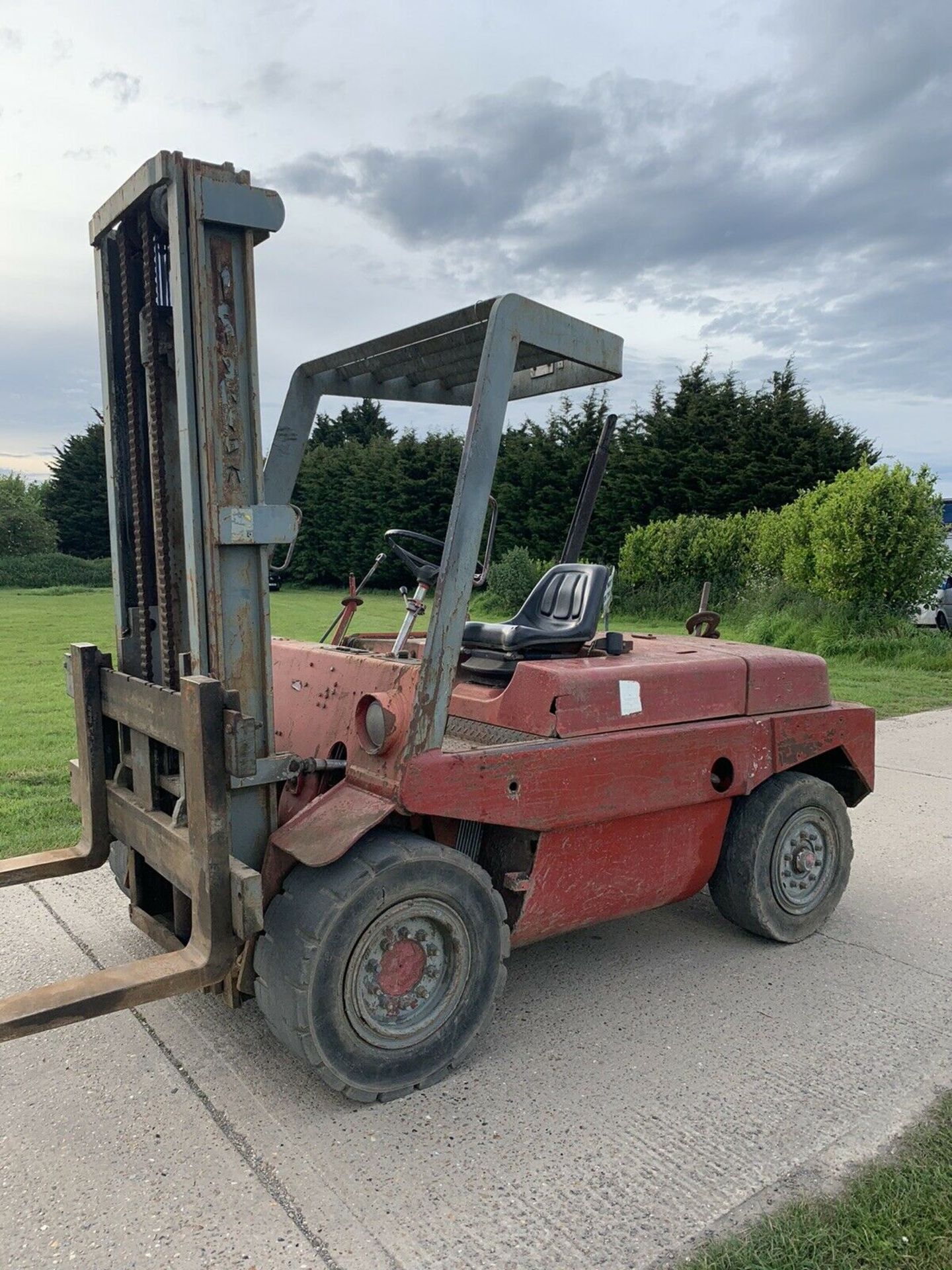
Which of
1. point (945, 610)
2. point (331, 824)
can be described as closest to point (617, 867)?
point (331, 824)

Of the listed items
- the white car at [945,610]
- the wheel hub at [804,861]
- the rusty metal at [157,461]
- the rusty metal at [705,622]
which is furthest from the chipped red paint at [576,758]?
the white car at [945,610]

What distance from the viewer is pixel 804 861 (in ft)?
14.2

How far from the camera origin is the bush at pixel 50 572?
32156 mm

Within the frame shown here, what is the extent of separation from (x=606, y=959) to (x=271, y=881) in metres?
1.67

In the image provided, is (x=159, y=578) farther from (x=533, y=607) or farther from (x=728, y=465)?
(x=728, y=465)

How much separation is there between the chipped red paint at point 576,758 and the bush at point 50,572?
30.1 metres

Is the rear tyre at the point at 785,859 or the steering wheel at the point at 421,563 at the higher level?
the steering wheel at the point at 421,563

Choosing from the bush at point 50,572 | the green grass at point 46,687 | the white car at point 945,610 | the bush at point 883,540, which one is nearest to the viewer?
the green grass at point 46,687

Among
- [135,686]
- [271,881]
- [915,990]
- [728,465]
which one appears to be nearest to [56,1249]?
[271,881]

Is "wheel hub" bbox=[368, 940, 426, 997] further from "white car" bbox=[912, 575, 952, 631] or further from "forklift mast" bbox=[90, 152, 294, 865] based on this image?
"white car" bbox=[912, 575, 952, 631]

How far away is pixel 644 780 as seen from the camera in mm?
3633

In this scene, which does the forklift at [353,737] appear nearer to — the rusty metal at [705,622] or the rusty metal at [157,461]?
the rusty metal at [157,461]

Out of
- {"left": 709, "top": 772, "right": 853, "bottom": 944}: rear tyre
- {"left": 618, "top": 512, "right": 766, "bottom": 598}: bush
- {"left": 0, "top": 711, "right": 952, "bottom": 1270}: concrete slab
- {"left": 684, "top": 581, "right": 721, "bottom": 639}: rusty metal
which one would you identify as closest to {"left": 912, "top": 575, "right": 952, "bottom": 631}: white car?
{"left": 618, "top": 512, "right": 766, "bottom": 598}: bush

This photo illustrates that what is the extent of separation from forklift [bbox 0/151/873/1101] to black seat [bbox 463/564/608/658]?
0.01m
